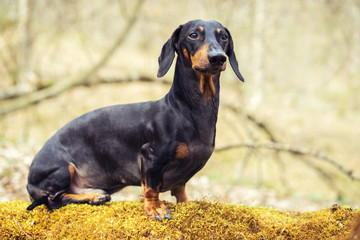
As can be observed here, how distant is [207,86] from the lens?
8.91ft

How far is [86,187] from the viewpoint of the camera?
3041mm

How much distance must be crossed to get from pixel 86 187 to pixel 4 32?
843cm

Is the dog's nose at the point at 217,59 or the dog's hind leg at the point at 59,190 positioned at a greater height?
the dog's nose at the point at 217,59

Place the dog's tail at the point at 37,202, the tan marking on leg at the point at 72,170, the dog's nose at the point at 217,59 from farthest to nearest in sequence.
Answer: the tan marking on leg at the point at 72,170 → the dog's tail at the point at 37,202 → the dog's nose at the point at 217,59

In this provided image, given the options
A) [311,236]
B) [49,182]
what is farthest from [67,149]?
[311,236]

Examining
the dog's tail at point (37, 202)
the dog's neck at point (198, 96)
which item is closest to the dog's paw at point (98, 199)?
the dog's tail at point (37, 202)

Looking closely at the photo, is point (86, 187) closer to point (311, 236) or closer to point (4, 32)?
point (311, 236)

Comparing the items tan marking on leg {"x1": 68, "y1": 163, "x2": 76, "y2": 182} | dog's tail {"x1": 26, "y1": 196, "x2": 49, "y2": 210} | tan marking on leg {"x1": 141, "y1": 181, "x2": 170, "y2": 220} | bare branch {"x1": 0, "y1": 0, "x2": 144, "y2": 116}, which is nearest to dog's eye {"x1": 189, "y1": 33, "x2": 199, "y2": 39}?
tan marking on leg {"x1": 141, "y1": 181, "x2": 170, "y2": 220}

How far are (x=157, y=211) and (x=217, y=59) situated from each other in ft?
4.41

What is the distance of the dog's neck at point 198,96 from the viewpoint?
2.69m

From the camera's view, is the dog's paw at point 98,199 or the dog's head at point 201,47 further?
the dog's paw at point 98,199

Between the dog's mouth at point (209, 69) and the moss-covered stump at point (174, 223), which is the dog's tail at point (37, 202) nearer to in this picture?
the moss-covered stump at point (174, 223)

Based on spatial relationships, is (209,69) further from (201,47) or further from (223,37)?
(223,37)

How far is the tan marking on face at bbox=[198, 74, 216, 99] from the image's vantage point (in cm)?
267
